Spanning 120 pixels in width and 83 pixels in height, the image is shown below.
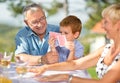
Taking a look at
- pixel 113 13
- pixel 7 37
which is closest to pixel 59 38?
pixel 7 37

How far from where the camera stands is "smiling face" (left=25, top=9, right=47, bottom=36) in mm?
2631

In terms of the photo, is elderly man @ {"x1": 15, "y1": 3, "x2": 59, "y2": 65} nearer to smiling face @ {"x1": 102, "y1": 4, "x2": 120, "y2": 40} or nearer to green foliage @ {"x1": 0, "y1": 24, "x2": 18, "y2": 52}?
green foliage @ {"x1": 0, "y1": 24, "x2": 18, "y2": 52}

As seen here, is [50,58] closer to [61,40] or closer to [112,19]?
[61,40]

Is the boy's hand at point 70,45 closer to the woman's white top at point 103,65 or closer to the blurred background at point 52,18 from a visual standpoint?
the blurred background at point 52,18

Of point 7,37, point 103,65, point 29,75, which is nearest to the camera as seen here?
point 103,65

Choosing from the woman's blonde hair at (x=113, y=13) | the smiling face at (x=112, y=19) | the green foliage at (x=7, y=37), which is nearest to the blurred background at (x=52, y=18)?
the green foliage at (x=7, y=37)

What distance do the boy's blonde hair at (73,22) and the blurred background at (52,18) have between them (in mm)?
61

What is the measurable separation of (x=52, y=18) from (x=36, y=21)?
15 cm

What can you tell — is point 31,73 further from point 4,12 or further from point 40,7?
point 4,12

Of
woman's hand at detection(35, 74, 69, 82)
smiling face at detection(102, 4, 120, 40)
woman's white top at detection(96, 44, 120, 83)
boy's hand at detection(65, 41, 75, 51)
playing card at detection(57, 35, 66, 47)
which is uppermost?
playing card at detection(57, 35, 66, 47)

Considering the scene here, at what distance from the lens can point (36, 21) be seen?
2.64 meters

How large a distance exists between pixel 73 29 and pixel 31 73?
0.56 meters

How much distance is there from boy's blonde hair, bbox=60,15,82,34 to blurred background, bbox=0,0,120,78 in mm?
61

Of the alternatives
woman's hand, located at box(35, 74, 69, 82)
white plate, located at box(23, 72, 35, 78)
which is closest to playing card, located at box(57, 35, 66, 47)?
white plate, located at box(23, 72, 35, 78)
